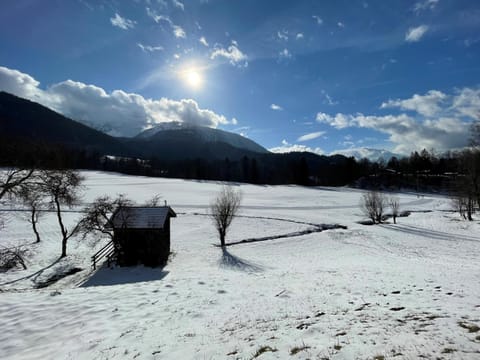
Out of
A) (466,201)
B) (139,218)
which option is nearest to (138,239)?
(139,218)

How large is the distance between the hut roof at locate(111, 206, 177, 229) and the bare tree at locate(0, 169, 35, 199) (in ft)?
23.7

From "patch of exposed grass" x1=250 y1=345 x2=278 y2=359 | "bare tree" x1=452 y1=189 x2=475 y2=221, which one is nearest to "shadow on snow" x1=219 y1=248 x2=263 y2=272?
"patch of exposed grass" x1=250 y1=345 x2=278 y2=359

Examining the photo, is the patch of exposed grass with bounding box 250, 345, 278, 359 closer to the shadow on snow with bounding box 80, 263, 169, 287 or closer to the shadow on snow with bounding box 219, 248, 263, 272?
the shadow on snow with bounding box 80, 263, 169, 287

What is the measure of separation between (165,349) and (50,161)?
14.1 m

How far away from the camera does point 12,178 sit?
13906mm

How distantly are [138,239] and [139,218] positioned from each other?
69.0 inches

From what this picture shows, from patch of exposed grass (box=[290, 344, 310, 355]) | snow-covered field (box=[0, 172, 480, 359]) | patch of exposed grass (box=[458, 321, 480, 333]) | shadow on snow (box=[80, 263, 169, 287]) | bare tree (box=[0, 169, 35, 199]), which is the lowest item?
shadow on snow (box=[80, 263, 169, 287])

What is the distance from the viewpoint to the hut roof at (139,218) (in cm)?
2017

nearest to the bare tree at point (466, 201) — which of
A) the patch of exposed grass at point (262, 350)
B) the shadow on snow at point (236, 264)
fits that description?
the shadow on snow at point (236, 264)

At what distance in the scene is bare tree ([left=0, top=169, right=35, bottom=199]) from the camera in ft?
42.4

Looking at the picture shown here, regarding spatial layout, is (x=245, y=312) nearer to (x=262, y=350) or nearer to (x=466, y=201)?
(x=262, y=350)

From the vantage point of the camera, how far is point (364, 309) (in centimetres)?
810

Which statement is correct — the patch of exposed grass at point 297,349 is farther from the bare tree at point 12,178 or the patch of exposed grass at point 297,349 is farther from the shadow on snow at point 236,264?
the bare tree at point 12,178

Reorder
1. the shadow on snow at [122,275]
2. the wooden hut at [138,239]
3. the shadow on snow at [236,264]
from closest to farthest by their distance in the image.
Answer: the shadow on snow at [122,275], the shadow on snow at [236,264], the wooden hut at [138,239]
